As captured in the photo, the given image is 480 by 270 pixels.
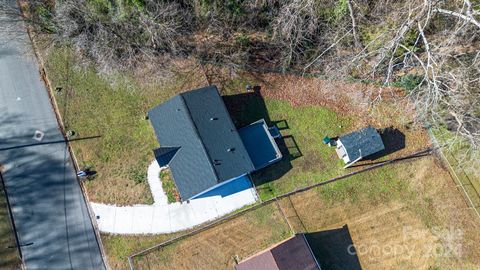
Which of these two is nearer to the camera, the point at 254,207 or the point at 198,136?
the point at 198,136

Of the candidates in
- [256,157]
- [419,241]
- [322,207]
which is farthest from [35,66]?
[419,241]

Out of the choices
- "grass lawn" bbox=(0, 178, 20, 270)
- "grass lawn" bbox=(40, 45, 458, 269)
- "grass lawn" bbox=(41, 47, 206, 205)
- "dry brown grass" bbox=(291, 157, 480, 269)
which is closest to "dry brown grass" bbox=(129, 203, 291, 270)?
"grass lawn" bbox=(40, 45, 458, 269)

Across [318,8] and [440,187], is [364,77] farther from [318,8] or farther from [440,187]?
[440,187]

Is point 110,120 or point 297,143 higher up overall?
point 110,120

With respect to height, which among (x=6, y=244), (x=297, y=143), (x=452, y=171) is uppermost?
(x=6, y=244)

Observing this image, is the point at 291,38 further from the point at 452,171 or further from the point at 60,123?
the point at 60,123

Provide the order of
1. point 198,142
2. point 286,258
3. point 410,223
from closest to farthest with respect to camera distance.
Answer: point 286,258 → point 198,142 → point 410,223

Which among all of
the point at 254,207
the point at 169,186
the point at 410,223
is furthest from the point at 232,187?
the point at 410,223

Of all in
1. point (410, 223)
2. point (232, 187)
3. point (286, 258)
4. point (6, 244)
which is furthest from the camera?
point (410, 223)
